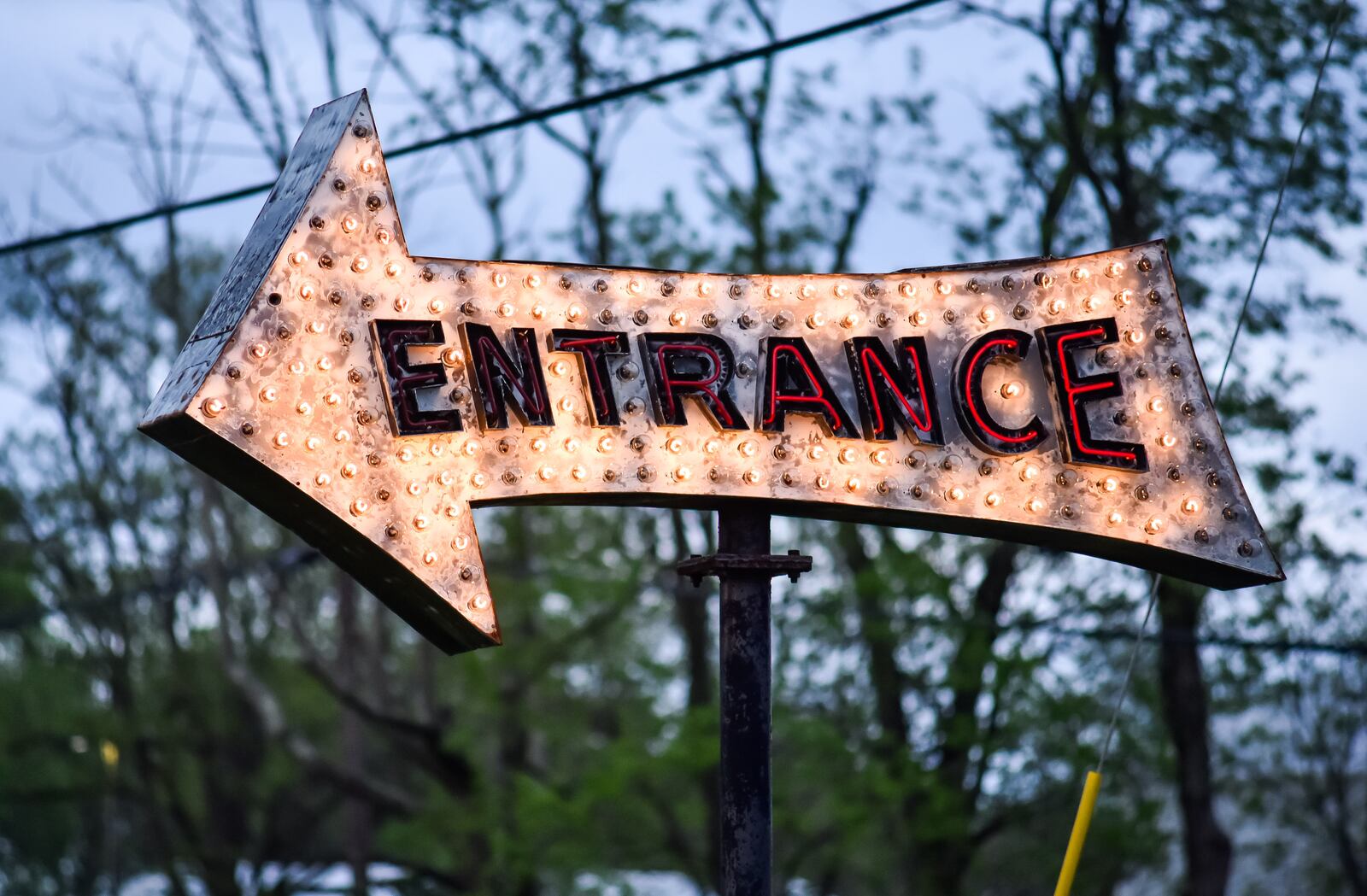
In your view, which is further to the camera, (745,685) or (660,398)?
(745,685)

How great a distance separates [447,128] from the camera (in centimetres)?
1897

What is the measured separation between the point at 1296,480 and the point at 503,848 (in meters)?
10.5

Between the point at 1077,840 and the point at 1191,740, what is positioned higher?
the point at 1077,840

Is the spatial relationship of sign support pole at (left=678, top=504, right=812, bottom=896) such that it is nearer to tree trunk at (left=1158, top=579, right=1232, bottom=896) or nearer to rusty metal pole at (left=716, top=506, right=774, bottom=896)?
rusty metal pole at (left=716, top=506, right=774, bottom=896)

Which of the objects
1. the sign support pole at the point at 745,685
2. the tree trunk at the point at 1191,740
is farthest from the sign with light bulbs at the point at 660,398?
the tree trunk at the point at 1191,740

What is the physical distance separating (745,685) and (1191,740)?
1241 cm

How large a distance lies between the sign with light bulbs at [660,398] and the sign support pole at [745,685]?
25 cm

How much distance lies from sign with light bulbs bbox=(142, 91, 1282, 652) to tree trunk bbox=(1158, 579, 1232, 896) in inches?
428

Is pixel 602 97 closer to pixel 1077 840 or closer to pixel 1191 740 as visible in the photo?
pixel 1077 840

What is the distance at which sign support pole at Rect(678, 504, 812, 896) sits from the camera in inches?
214

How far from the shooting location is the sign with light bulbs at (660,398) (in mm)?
5102

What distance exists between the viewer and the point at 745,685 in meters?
5.58

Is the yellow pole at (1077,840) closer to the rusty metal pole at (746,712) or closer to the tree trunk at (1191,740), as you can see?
the rusty metal pole at (746,712)

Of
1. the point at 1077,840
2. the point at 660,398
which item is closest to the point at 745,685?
the point at 660,398
